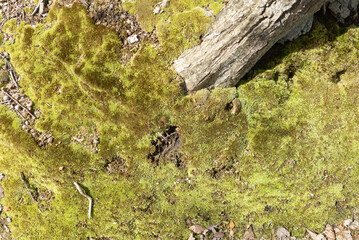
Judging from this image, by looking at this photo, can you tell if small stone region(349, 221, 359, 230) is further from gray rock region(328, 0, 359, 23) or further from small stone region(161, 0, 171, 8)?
small stone region(161, 0, 171, 8)

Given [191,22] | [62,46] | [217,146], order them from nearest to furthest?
[191,22] < [62,46] < [217,146]

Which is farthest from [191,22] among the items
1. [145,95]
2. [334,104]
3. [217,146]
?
[334,104]

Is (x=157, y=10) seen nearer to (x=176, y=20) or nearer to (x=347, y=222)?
(x=176, y=20)

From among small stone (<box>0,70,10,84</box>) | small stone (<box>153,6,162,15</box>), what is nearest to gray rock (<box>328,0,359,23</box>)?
small stone (<box>153,6,162,15</box>)

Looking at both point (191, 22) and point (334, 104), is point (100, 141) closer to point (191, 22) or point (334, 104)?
point (191, 22)

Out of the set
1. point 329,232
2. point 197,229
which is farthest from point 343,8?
point 197,229

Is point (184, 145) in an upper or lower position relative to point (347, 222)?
upper
